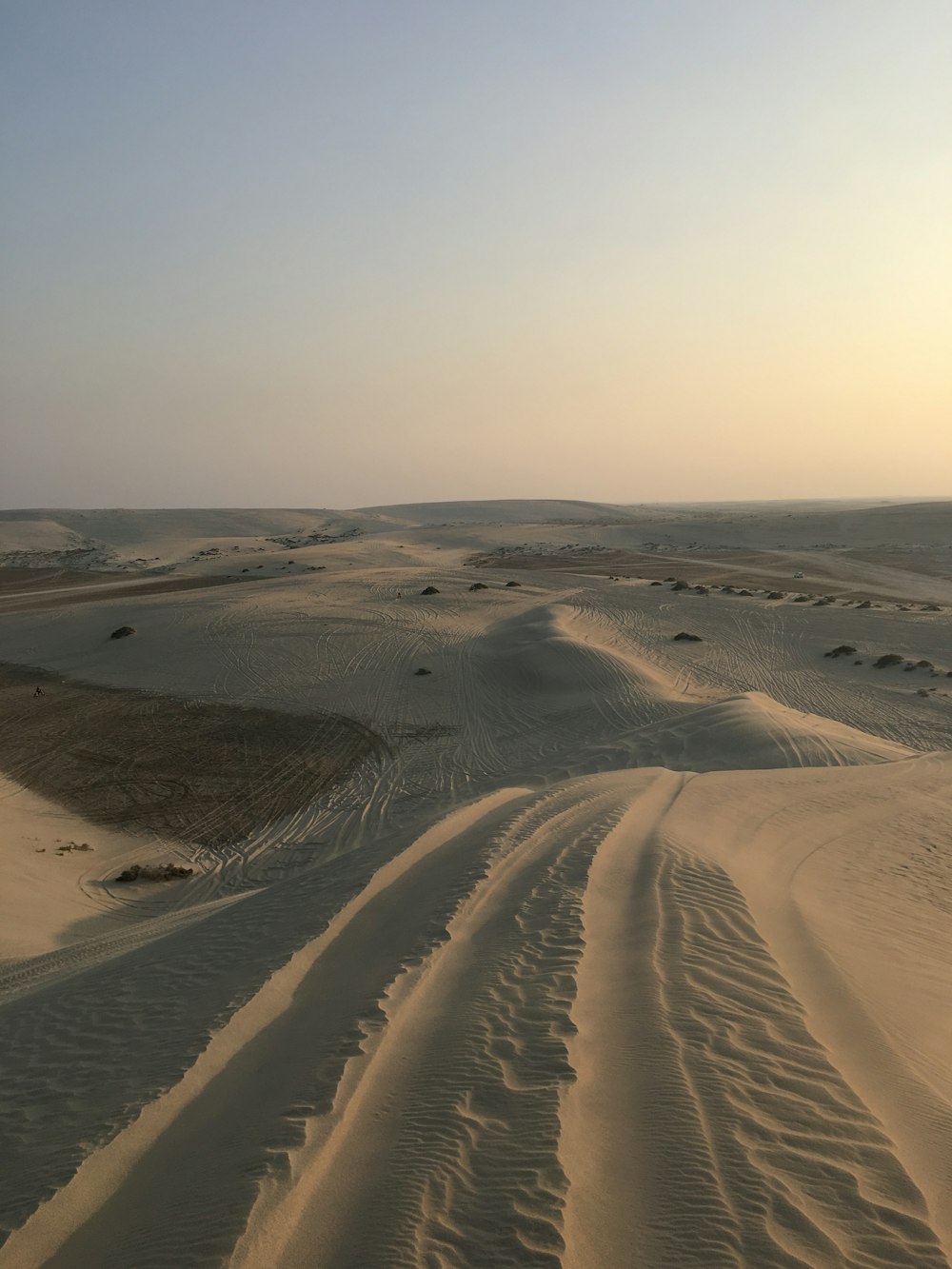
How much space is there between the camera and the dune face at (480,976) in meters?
3.62

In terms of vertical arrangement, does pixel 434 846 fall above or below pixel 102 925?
above

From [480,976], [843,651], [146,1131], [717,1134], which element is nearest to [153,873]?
[480,976]

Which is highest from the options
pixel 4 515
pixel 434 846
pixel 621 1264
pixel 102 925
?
pixel 4 515

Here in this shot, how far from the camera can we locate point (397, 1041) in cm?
507

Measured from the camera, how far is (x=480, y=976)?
19.7 ft

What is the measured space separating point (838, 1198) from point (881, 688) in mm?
21453

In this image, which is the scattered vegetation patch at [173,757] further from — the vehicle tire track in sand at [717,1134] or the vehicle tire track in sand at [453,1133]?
the vehicle tire track in sand at [717,1134]

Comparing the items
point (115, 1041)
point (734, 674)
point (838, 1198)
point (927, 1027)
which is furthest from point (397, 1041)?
point (734, 674)

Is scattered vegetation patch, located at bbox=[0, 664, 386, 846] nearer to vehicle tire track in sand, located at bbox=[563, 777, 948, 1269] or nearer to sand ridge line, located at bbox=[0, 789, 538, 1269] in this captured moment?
sand ridge line, located at bbox=[0, 789, 538, 1269]

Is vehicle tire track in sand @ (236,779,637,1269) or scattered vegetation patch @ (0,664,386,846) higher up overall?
vehicle tire track in sand @ (236,779,637,1269)

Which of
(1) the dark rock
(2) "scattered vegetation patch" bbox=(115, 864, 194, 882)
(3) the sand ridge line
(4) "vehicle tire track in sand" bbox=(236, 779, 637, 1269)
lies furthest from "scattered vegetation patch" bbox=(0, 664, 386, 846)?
(1) the dark rock

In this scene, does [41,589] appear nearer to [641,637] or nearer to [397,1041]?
[641,637]

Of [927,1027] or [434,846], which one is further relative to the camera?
[434,846]

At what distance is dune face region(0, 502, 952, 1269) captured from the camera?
3.62 metres
